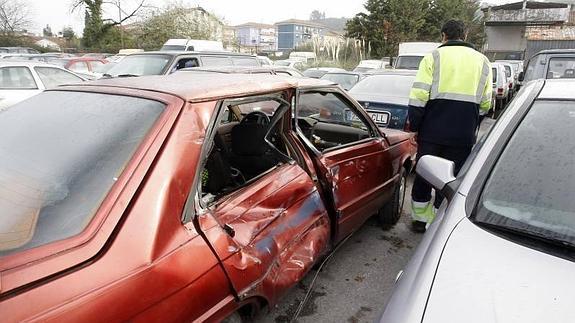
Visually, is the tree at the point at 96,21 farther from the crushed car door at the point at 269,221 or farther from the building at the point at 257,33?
the building at the point at 257,33

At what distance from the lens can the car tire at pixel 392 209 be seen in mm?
4023

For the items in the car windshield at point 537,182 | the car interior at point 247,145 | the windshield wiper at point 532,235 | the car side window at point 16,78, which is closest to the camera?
the windshield wiper at point 532,235

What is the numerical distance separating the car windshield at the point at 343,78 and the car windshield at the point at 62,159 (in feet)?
32.6

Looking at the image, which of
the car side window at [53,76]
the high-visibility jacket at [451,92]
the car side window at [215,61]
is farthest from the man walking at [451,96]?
the car side window at [53,76]

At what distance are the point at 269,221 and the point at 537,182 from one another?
4.06 ft

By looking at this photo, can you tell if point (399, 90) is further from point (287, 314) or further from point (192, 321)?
point (192, 321)

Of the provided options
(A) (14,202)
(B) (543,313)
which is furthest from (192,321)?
(B) (543,313)

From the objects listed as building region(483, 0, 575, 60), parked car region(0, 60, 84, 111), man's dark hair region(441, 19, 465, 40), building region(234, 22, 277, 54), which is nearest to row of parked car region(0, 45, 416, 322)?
man's dark hair region(441, 19, 465, 40)

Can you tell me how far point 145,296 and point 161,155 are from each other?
529 mm

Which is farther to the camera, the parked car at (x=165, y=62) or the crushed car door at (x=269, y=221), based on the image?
the parked car at (x=165, y=62)

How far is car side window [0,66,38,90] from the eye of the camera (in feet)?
25.6

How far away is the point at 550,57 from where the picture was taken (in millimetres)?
7094

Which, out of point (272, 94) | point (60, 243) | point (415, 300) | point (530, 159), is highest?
point (272, 94)

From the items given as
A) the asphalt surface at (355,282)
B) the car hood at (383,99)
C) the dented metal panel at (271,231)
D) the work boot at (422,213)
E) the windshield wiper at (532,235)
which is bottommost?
the asphalt surface at (355,282)
